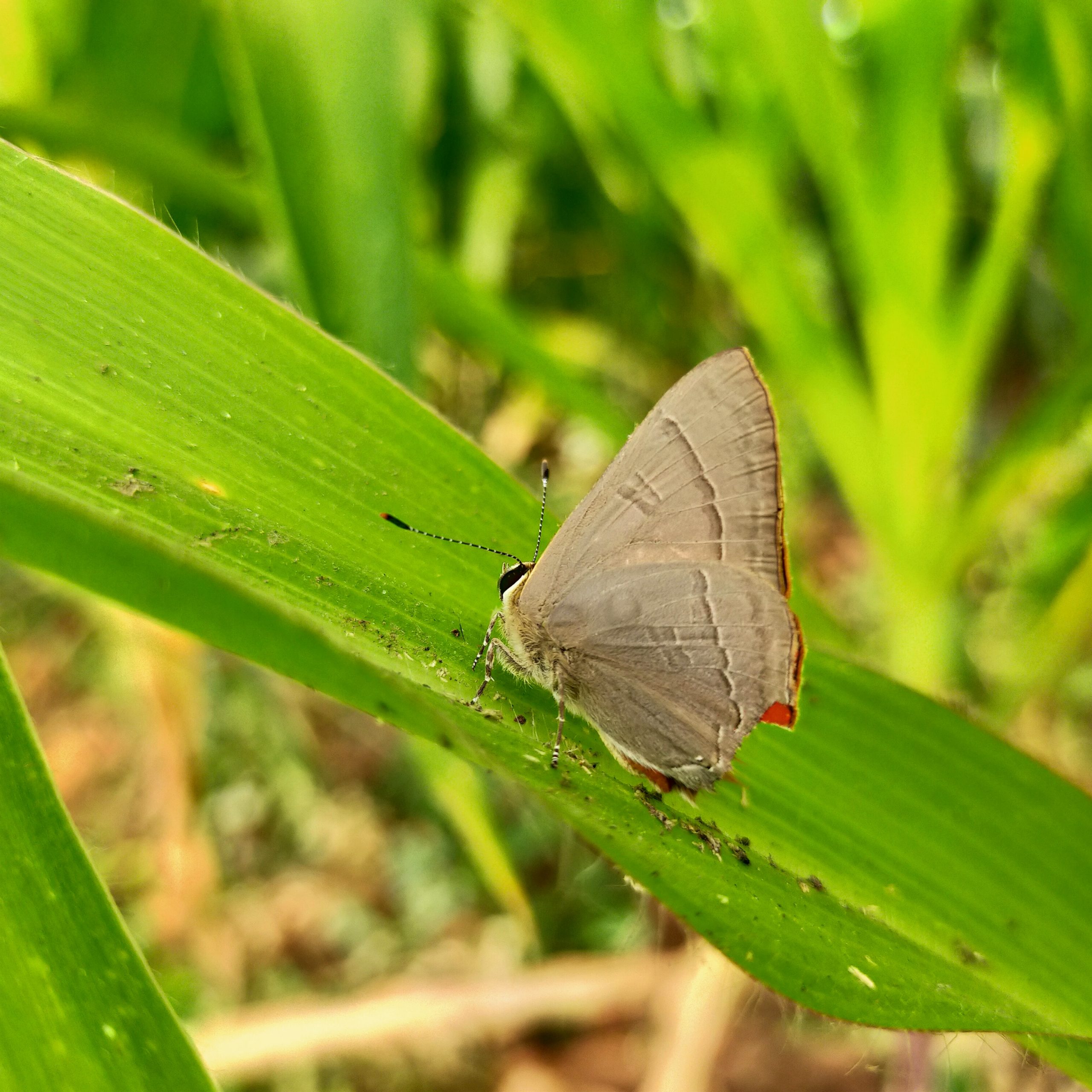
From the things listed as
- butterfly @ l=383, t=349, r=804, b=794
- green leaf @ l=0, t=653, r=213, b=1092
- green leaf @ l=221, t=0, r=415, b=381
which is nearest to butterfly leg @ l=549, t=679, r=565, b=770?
butterfly @ l=383, t=349, r=804, b=794

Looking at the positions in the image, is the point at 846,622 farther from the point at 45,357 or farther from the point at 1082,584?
the point at 45,357

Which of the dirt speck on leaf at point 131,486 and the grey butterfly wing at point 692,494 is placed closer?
the dirt speck on leaf at point 131,486

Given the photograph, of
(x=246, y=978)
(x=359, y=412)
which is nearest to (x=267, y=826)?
(x=246, y=978)

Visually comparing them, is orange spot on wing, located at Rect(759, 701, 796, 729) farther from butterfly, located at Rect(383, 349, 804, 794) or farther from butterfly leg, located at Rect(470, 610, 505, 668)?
butterfly leg, located at Rect(470, 610, 505, 668)

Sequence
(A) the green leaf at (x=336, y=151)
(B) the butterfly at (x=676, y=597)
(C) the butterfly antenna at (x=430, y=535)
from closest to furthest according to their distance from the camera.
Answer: (C) the butterfly antenna at (x=430, y=535), (B) the butterfly at (x=676, y=597), (A) the green leaf at (x=336, y=151)

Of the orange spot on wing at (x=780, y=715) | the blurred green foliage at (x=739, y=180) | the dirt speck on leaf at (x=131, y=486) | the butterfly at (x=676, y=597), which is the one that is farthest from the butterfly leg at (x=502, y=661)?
the blurred green foliage at (x=739, y=180)

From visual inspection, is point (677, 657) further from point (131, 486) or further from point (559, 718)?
point (131, 486)

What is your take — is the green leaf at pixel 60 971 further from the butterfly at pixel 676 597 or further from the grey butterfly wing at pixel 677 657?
the grey butterfly wing at pixel 677 657

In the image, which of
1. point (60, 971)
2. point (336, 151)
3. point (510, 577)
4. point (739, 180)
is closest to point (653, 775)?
point (510, 577)
